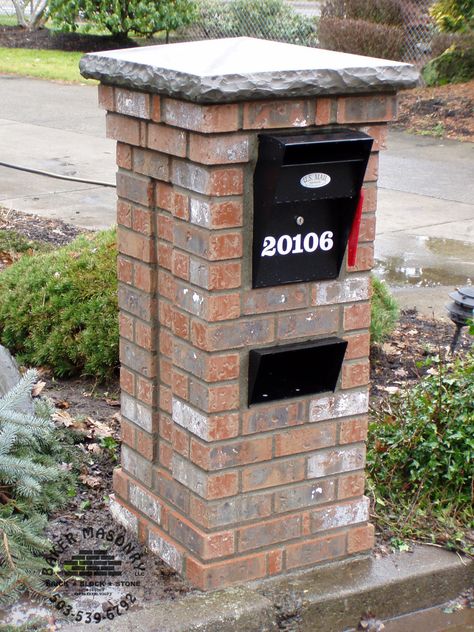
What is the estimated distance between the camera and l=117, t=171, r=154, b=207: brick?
3.16 m

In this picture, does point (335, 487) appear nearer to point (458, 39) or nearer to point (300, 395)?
point (300, 395)

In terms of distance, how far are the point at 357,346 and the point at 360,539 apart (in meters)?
0.69

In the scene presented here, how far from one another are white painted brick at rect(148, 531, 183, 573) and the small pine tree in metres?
0.36

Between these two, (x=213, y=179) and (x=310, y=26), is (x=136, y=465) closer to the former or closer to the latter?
(x=213, y=179)

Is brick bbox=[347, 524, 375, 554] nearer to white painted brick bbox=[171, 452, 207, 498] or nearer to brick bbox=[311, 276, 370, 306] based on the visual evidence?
white painted brick bbox=[171, 452, 207, 498]

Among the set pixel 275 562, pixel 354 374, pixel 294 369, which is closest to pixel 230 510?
pixel 275 562

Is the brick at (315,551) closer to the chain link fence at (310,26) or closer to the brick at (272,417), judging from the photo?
the brick at (272,417)

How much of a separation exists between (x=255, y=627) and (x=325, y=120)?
61.9 inches

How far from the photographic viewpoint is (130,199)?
326cm

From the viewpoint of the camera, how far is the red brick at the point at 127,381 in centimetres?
342

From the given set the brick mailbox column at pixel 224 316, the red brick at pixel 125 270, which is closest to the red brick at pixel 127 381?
the brick mailbox column at pixel 224 316

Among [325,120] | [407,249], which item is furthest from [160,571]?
[407,249]

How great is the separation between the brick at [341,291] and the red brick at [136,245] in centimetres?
54

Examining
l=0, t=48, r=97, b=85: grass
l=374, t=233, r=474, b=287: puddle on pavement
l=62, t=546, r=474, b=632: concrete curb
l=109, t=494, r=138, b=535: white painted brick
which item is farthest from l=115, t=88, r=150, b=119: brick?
l=0, t=48, r=97, b=85: grass
